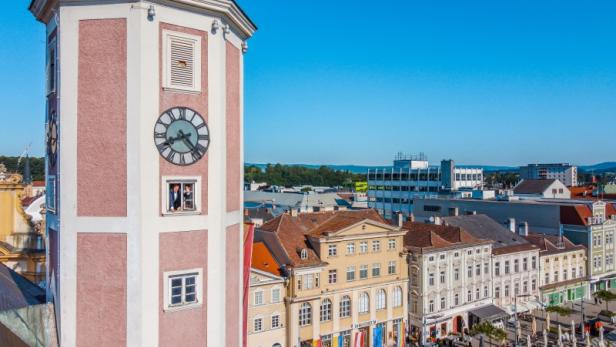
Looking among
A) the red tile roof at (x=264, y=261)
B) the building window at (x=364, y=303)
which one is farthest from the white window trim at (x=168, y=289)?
the building window at (x=364, y=303)

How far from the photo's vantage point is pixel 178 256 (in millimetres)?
12641

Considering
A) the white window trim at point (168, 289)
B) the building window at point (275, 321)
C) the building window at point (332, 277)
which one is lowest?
the building window at point (275, 321)

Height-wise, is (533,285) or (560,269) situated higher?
(560,269)

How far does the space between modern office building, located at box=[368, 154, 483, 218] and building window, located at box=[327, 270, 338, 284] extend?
6925 centimetres

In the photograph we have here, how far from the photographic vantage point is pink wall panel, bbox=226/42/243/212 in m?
13.9

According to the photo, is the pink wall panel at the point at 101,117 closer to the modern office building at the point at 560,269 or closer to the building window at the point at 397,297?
the building window at the point at 397,297

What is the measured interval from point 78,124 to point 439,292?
1657 inches

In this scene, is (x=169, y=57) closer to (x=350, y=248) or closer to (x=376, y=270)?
(x=350, y=248)

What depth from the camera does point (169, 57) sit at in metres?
12.5

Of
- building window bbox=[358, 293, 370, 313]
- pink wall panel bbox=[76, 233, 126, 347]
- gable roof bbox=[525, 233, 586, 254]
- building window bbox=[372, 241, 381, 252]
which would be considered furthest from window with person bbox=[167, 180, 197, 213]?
gable roof bbox=[525, 233, 586, 254]

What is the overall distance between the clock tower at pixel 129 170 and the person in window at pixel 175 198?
0.02m

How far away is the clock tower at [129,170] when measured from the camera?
12156mm

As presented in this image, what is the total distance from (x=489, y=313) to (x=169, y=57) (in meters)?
46.3

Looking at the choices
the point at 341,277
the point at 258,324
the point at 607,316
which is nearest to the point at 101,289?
the point at 258,324
